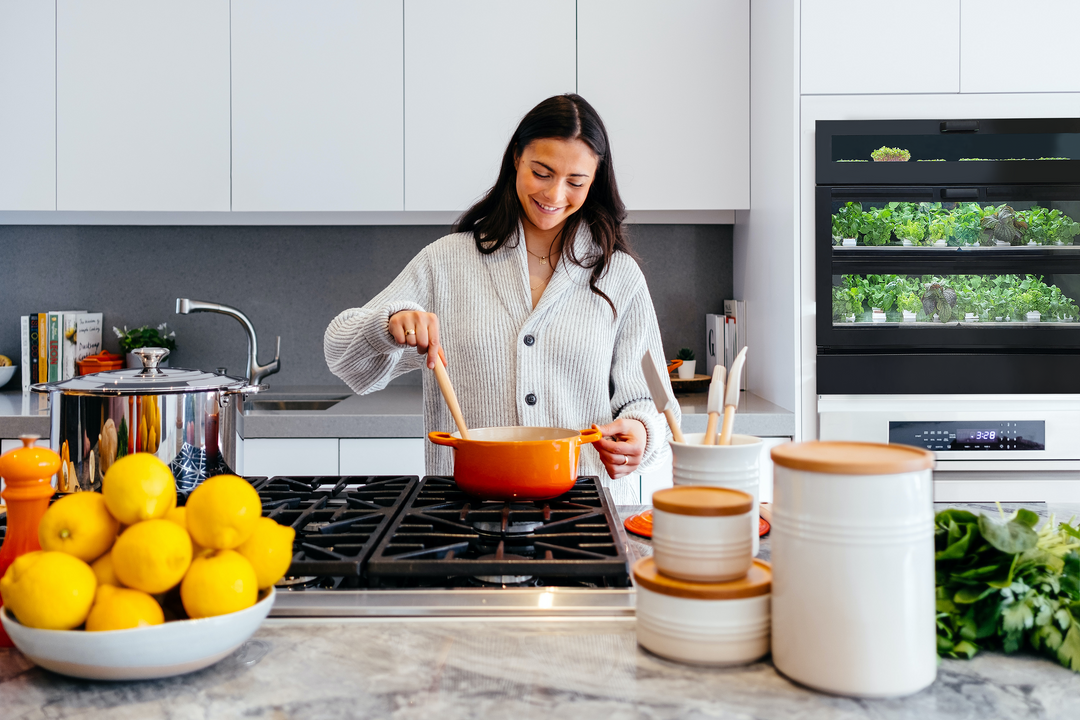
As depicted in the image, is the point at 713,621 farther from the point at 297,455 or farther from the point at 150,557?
the point at 297,455

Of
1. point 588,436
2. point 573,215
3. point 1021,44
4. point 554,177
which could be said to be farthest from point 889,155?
point 588,436

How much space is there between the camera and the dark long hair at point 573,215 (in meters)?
1.58

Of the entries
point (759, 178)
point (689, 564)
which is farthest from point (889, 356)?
point (689, 564)

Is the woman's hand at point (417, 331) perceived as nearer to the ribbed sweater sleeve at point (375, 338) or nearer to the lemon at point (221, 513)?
the ribbed sweater sleeve at point (375, 338)

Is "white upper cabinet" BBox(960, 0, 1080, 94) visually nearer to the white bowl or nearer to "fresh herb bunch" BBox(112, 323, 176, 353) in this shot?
the white bowl

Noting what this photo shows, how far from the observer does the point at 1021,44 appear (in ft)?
7.22

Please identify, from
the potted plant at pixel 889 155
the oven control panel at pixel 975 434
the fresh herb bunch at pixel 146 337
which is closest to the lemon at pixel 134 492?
the oven control panel at pixel 975 434

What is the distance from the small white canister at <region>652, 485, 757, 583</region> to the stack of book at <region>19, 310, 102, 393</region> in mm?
2561

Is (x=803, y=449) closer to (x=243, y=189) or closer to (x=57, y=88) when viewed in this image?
(x=243, y=189)

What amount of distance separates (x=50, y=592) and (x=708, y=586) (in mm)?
521

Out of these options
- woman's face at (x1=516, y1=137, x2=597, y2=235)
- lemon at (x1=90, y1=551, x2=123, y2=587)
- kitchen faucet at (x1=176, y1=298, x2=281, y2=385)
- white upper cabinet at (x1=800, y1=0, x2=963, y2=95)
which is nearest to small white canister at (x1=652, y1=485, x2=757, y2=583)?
lemon at (x1=90, y1=551, x2=123, y2=587)

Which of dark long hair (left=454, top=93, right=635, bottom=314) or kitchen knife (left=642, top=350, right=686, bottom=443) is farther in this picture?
dark long hair (left=454, top=93, right=635, bottom=314)

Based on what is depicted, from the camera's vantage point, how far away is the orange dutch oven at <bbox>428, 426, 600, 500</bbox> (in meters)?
1.03

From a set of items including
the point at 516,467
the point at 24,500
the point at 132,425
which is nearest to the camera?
the point at 24,500
